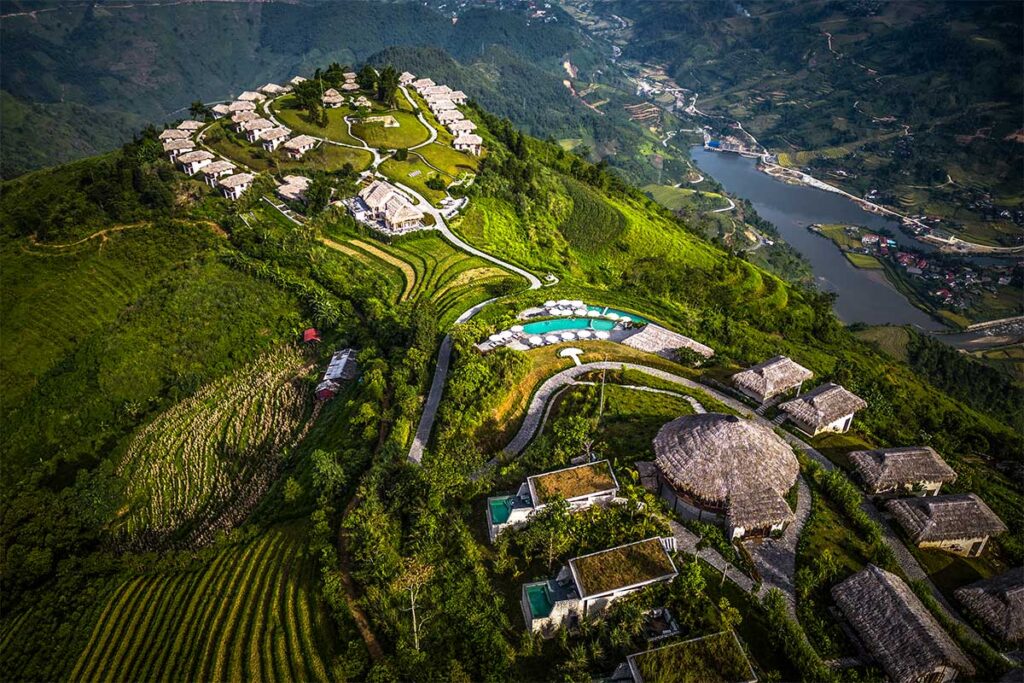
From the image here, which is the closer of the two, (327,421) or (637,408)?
(637,408)

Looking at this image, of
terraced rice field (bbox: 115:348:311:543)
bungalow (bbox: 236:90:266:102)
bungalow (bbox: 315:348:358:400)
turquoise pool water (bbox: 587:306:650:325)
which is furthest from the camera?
bungalow (bbox: 236:90:266:102)

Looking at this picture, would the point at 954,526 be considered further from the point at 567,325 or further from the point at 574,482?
the point at 567,325

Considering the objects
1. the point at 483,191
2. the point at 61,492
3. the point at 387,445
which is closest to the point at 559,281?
the point at 483,191

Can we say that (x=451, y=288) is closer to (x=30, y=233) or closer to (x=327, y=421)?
(x=327, y=421)

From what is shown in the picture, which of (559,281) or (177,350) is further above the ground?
(559,281)

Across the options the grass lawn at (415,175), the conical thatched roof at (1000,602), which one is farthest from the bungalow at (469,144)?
the conical thatched roof at (1000,602)

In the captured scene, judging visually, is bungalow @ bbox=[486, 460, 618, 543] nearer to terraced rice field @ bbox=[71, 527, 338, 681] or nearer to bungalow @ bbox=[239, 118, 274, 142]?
terraced rice field @ bbox=[71, 527, 338, 681]

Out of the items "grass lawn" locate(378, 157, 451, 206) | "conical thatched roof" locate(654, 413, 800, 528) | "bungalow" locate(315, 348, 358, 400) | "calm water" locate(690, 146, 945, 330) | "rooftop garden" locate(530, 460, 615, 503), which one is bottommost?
"calm water" locate(690, 146, 945, 330)

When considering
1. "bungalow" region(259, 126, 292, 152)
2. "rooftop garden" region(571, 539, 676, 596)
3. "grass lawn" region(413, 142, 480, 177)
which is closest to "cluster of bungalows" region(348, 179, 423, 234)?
"grass lawn" region(413, 142, 480, 177)
